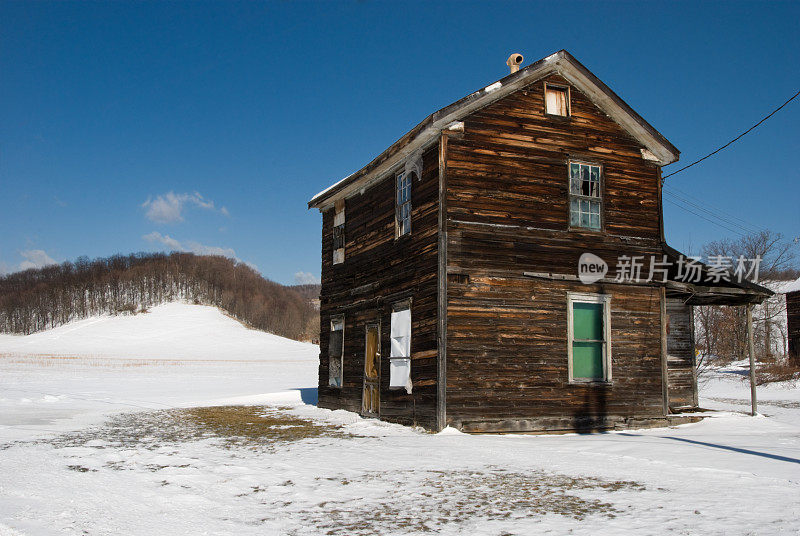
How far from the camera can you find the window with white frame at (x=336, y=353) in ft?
60.2

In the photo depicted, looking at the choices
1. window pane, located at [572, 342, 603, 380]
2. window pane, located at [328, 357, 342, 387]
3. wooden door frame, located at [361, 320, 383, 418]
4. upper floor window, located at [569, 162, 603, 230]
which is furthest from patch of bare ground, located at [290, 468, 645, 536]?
window pane, located at [328, 357, 342, 387]

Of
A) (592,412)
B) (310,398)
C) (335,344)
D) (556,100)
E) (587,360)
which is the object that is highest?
(556,100)

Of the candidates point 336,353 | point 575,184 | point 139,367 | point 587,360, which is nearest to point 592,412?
point 587,360

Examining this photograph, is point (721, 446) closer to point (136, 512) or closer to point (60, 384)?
point (136, 512)

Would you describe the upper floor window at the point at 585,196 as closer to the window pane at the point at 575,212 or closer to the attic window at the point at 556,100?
the window pane at the point at 575,212

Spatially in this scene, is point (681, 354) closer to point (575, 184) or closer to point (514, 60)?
point (575, 184)

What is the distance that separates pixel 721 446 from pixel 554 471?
13.3 feet

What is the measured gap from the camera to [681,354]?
1755 centimetres

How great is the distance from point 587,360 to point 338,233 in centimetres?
855

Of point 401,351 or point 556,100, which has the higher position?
point 556,100

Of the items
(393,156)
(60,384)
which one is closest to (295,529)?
(393,156)

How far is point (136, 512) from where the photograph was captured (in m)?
6.39

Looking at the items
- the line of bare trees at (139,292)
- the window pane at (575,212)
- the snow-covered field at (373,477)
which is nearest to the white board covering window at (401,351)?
the snow-covered field at (373,477)

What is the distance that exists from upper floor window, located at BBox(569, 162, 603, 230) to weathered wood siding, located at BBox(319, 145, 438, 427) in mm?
3284
